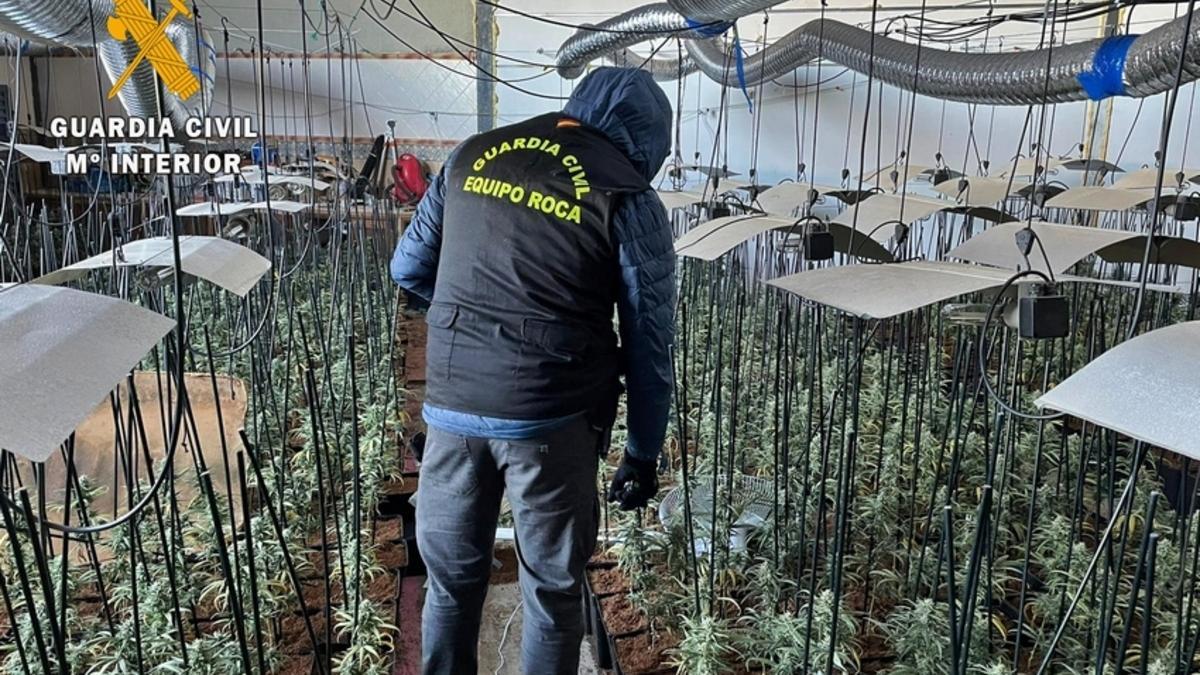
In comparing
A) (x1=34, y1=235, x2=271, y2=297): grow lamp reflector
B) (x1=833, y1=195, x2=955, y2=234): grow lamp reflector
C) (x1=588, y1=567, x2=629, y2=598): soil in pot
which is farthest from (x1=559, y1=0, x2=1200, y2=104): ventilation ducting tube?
(x1=34, y1=235, x2=271, y2=297): grow lamp reflector

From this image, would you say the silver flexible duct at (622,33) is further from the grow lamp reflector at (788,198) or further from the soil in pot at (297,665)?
the soil in pot at (297,665)

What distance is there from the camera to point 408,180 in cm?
788

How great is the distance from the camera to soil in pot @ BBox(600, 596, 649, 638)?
1.95 metres

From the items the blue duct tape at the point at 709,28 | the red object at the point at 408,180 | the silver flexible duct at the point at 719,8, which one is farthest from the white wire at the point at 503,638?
the red object at the point at 408,180

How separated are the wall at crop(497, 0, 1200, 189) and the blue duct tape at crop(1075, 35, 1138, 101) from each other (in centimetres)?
350

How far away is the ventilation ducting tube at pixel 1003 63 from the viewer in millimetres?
2688

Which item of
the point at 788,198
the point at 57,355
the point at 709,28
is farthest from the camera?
the point at 788,198

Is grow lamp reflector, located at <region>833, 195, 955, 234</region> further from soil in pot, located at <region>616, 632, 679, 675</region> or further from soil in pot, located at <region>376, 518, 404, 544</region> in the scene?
soil in pot, located at <region>376, 518, 404, 544</region>

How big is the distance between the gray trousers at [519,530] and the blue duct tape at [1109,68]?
2458 mm

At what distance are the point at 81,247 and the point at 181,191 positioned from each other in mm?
673

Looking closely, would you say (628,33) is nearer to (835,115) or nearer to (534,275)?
(534,275)

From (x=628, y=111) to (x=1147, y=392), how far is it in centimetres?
93

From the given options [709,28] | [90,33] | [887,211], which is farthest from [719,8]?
[90,33]

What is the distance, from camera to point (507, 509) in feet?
8.68
